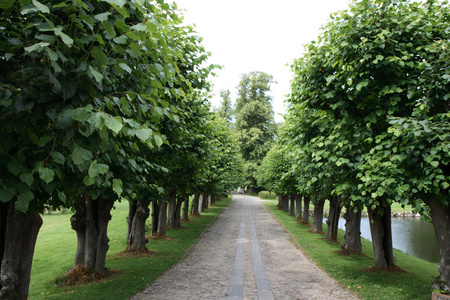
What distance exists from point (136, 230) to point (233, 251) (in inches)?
174

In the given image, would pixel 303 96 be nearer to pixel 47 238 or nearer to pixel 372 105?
pixel 372 105

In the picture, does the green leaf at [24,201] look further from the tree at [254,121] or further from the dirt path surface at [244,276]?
the tree at [254,121]

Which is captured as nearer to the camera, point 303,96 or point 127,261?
point 303,96

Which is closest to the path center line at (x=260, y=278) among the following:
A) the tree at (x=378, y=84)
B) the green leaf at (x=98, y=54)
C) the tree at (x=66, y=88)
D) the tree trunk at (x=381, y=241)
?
the tree at (x=378, y=84)

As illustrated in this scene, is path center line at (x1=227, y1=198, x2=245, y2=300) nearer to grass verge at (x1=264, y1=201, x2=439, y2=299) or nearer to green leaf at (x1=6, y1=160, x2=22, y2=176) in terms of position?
grass verge at (x1=264, y1=201, x2=439, y2=299)

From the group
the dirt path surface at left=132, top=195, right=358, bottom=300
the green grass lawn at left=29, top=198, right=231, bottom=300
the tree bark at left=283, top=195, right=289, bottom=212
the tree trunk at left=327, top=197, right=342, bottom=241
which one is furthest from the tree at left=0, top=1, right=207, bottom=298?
the tree bark at left=283, top=195, right=289, bottom=212

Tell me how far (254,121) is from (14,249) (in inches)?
2170

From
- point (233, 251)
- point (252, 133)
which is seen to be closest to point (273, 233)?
point (233, 251)

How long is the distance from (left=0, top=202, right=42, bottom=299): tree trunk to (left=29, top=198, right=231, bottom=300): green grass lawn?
235 cm

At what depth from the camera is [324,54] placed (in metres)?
8.80

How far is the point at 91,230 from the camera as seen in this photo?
1000 centimetres

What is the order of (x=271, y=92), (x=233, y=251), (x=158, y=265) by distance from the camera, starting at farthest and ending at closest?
1. (x=271, y=92)
2. (x=233, y=251)
3. (x=158, y=265)

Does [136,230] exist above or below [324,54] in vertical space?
below

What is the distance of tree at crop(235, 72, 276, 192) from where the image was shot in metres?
56.8
